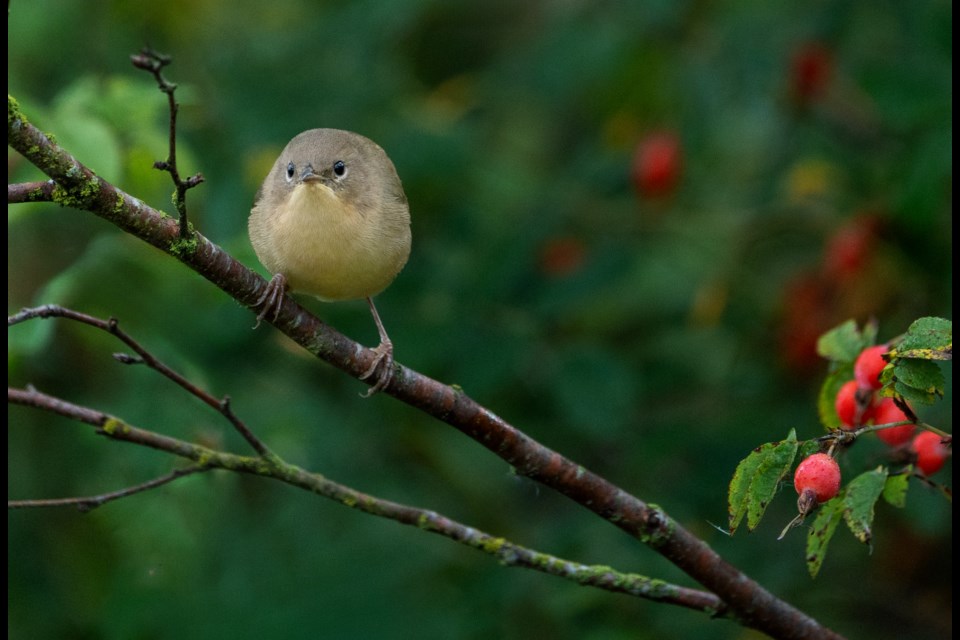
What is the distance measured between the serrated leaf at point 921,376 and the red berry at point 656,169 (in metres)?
2.99

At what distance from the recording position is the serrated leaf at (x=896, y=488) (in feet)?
6.96

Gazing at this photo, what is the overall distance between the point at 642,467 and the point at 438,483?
121cm

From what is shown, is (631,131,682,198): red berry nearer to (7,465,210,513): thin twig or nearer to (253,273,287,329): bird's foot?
(253,273,287,329): bird's foot

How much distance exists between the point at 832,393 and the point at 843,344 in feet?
0.42

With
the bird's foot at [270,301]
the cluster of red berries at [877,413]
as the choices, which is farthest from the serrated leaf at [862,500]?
the bird's foot at [270,301]

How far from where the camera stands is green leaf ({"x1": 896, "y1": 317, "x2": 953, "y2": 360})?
6.36ft

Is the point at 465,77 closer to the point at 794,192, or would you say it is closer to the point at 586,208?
the point at 586,208

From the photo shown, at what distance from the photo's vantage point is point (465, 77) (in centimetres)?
597

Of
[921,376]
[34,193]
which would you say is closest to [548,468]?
[921,376]

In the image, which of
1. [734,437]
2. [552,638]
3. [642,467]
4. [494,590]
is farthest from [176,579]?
[734,437]

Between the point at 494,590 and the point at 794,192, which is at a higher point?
the point at 794,192

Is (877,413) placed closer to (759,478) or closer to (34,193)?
(759,478)

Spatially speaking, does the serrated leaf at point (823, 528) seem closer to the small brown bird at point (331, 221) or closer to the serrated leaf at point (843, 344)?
the serrated leaf at point (843, 344)

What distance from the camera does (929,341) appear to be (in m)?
1.94
